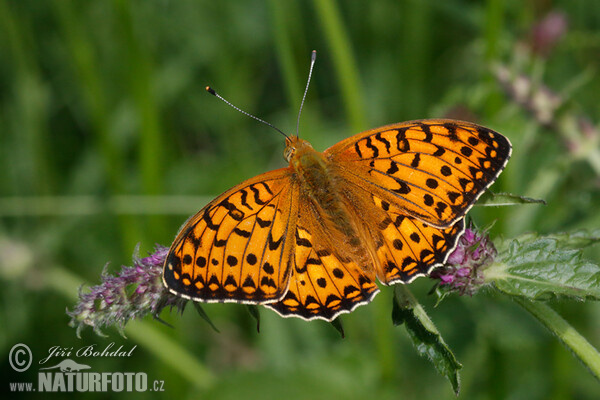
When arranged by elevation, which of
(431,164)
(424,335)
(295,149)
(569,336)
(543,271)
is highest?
(295,149)

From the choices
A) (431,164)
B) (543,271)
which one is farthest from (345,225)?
(543,271)

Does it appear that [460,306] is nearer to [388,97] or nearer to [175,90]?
[388,97]

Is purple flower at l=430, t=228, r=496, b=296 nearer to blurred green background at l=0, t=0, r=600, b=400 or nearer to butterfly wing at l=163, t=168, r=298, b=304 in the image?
butterfly wing at l=163, t=168, r=298, b=304

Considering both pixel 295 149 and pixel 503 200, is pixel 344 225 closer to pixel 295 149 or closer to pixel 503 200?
pixel 295 149

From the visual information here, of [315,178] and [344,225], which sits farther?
[315,178]

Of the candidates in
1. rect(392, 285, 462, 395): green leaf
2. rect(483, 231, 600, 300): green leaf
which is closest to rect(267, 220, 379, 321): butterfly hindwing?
rect(392, 285, 462, 395): green leaf

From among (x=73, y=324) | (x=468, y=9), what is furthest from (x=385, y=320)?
(x=468, y=9)
